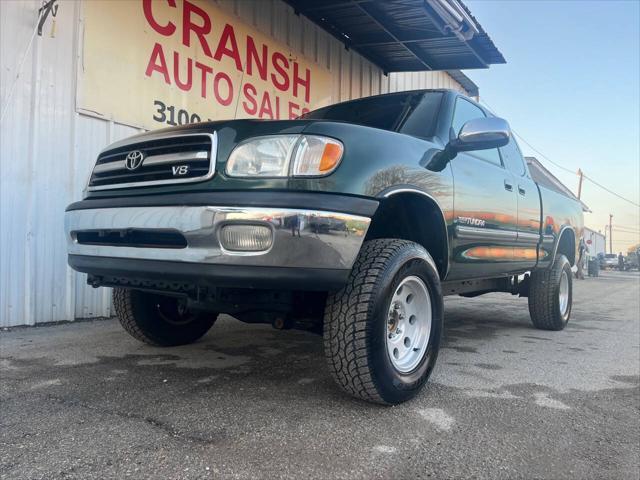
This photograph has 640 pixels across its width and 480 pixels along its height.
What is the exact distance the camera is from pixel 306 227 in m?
2.15

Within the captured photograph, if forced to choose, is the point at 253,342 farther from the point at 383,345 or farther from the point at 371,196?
the point at 371,196

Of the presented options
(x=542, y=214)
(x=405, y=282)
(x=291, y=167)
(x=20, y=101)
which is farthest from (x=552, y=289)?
(x=20, y=101)

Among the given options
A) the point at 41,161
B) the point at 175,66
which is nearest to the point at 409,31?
the point at 175,66

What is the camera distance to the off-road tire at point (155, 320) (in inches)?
137

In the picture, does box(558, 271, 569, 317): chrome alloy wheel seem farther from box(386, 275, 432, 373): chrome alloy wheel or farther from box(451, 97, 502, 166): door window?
box(386, 275, 432, 373): chrome alloy wheel

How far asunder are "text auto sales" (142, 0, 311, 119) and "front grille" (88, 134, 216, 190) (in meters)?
3.00

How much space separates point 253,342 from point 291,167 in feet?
7.25

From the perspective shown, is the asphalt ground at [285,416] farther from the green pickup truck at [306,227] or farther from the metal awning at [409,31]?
the metal awning at [409,31]

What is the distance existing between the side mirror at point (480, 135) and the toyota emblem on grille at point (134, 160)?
6.30 ft

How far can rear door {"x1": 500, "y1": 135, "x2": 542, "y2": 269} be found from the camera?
439cm

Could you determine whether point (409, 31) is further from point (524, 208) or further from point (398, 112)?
point (398, 112)

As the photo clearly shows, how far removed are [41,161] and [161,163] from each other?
2.71 metres

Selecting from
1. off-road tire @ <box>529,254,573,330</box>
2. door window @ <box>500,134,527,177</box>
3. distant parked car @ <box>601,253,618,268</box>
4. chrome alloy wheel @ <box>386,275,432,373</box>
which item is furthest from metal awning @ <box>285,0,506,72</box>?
distant parked car @ <box>601,253,618,268</box>

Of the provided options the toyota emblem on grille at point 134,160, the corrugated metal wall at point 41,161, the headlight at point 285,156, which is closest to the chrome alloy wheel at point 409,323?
the headlight at point 285,156
